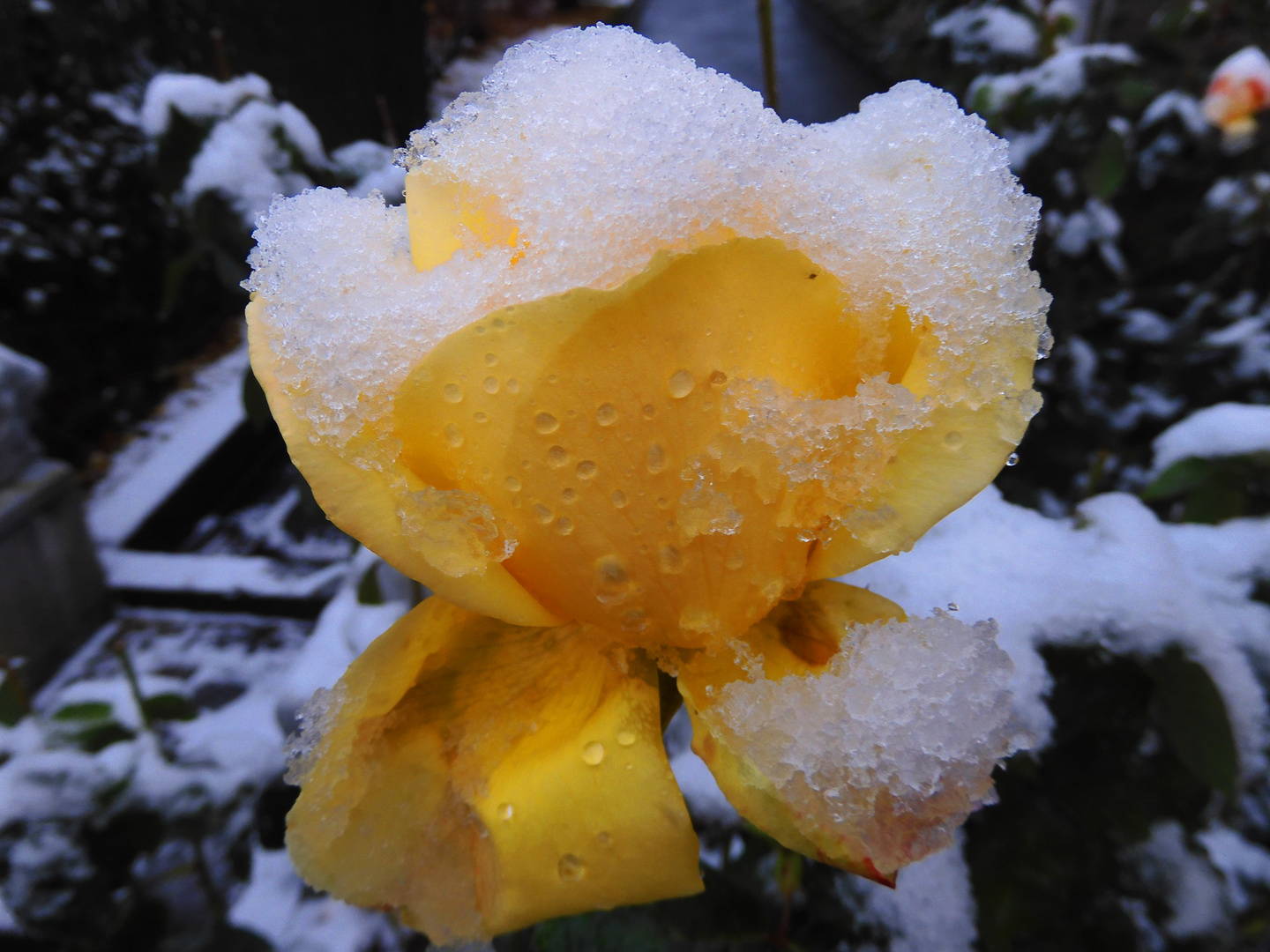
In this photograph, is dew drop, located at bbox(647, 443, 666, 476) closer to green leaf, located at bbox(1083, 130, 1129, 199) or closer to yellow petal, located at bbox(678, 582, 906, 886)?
yellow petal, located at bbox(678, 582, 906, 886)

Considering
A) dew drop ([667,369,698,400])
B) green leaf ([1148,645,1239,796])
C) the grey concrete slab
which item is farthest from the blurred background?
the grey concrete slab

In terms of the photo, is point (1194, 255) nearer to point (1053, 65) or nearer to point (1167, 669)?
point (1053, 65)

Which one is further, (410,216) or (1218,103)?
(1218,103)

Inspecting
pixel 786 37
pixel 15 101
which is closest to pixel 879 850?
pixel 15 101

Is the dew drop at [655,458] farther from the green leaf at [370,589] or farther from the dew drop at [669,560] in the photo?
the green leaf at [370,589]

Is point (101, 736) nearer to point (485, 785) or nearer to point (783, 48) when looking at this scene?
point (485, 785)

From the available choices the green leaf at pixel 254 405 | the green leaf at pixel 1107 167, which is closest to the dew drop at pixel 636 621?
the green leaf at pixel 254 405

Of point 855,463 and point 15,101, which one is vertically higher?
point 855,463
